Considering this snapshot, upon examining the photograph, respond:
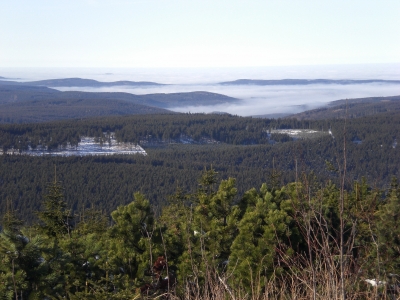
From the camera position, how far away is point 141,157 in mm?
93688

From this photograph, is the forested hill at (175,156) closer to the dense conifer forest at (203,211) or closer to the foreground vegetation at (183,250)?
the dense conifer forest at (203,211)

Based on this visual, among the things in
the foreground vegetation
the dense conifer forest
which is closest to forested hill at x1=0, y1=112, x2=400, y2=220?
the dense conifer forest

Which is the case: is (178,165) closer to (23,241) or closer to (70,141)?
(70,141)

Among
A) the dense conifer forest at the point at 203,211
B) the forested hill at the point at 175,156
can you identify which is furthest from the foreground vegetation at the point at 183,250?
the forested hill at the point at 175,156

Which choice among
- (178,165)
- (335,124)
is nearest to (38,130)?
(178,165)

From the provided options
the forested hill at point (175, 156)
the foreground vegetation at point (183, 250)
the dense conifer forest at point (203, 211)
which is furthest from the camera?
the forested hill at point (175, 156)

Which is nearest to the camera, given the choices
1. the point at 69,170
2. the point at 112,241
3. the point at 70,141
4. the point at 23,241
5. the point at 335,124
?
the point at 23,241

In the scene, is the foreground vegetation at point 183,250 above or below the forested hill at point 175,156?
above

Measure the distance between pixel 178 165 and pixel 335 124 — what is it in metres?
54.0

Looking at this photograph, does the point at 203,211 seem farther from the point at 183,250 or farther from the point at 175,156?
the point at 175,156

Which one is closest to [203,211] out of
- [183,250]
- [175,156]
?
[183,250]

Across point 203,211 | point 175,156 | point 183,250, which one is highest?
point 203,211

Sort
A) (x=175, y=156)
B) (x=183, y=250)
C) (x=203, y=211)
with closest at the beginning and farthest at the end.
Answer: (x=183, y=250), (x=203, y=211), (x=175, y=156)

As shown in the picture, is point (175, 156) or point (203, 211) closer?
point (203, 211)
